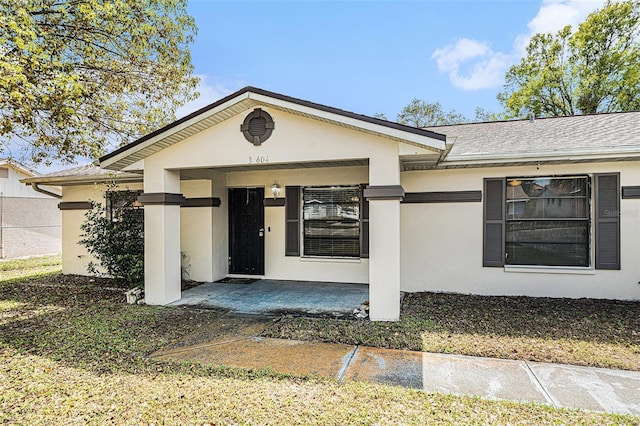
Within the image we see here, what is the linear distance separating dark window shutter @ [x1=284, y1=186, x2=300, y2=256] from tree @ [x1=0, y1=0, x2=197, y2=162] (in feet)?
10.3

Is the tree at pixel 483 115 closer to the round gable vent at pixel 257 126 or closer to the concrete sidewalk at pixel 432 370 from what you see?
the round gable vent at pixel 257 126

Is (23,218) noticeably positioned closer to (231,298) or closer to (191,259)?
(191,259)

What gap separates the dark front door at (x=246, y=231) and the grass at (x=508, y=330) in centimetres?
345

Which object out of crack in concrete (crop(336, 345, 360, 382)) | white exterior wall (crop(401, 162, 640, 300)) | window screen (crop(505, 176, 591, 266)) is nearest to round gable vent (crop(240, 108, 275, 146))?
white exterior wall (crop(401, 162, 640, 300))

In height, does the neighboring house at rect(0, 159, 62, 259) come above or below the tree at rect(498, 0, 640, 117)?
below

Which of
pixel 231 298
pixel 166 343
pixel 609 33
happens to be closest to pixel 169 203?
pixel 231 298

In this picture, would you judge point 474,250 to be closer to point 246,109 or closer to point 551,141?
point 551,141

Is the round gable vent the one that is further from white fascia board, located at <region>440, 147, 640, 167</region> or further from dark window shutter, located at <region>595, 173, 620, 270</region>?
dark window shutter, located at <region>595, 173, 620, 270</region>

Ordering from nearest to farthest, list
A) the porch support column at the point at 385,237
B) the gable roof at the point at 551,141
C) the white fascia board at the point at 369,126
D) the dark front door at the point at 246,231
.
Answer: the white fascia board at the point at 369,126, the porch support column at the point at 385,237, the gable roof at the point at 551,141, the dark front door at the point at 246,231

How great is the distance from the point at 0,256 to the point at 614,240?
1865 centimetres

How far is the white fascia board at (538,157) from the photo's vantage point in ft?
19.4

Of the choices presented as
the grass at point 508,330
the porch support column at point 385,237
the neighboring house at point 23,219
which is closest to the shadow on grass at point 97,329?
the grass at point 508,330

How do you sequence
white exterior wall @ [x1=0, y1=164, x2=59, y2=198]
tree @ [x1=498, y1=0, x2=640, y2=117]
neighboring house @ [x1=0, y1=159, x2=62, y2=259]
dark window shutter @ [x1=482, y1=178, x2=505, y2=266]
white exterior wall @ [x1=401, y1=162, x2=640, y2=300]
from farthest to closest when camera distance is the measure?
1. tree @ [x1=498, y1=0, x2=640, y2=117]
2. white exterior wall @ [x1=0, y1=164, x2=59, y2=198]
3. neighboring house @ [x1=0, y1=159, x2=62, y2=259]
4. dark window shutter @ [x1=482, y1=178, x2=505, y2=266]
5. white exterior wall @ [x1=401, y1=162, x2=640, y2=300]

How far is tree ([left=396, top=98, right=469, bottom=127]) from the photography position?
25.6 m
